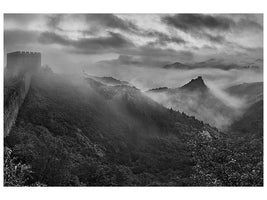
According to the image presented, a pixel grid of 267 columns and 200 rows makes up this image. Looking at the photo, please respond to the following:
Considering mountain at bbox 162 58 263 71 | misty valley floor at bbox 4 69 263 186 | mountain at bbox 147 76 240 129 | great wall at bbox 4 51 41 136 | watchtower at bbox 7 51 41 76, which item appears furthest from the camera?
mountain at bbox 147 76 240 129

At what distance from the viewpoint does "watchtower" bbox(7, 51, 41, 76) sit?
1439cm

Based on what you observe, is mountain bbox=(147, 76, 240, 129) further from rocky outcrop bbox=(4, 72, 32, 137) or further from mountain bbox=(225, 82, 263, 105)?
rocky outcrop bbox=(4, 72, 32, 137)

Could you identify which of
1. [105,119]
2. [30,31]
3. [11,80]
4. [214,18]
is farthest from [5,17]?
[214,18]

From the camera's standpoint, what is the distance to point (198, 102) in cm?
1556

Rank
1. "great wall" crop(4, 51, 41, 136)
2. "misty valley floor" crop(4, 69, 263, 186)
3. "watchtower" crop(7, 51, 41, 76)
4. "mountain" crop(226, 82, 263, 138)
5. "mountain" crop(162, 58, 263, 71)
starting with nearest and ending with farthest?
"misty valley floor" crop(4, 69, 263, 186) < "great wall" crop(4, 51, 41, 136) < "watchtower" crop(7, 51, 41, 76) < "mountain" crop(226, 82, 263, 138) < "mountain" crop(162, 58, 263, 71)

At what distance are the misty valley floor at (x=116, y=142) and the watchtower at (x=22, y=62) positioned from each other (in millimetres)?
341

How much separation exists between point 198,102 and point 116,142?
118 inches

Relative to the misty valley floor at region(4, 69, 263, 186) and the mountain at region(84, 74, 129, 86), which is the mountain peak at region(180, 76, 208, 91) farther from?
the mountain at region(84, 74, 129, 86)

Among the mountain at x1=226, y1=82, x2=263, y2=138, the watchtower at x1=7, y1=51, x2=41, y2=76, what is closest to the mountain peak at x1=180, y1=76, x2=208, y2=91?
the mountain at x1=226, y1=82, x2=263, y2=138

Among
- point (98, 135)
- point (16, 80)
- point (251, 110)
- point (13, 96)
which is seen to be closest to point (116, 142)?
point (98, 135)

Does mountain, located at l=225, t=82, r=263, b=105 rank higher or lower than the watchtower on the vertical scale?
lower

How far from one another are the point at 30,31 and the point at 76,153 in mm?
3835

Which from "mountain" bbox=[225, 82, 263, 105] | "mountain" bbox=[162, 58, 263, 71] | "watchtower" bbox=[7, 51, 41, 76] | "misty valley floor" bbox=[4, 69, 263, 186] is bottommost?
"misty valley floor" bbox=[4, 69, 263, 186]

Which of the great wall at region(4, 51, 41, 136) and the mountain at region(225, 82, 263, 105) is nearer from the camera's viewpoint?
the great wall at region(4, 51, 41, 136)
